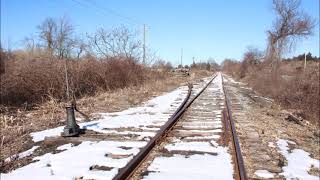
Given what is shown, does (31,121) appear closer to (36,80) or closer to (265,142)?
(265,142)

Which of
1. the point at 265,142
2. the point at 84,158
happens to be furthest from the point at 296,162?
the point at 84,158

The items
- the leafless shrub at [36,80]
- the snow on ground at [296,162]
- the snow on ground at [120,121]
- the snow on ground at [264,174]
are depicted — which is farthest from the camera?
the leafless shrub at [36,80]

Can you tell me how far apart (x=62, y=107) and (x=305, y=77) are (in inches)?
681

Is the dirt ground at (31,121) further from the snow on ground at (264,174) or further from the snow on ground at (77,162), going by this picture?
the snow on ground at (264,174)

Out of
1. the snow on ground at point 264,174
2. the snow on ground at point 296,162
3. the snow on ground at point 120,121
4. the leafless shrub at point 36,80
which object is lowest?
the snow on ground at point 296,162

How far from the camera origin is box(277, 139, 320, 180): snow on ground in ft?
22.1

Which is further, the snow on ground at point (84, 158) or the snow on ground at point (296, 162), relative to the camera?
the snow on ground at point (296, 162)

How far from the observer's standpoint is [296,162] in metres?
7.68

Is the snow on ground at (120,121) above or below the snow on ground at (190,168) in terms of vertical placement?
above

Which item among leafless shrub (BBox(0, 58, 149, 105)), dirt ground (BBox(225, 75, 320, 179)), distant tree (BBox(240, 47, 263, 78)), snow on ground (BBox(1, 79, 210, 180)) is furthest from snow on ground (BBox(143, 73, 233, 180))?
distant tree (BBox(240, 47, 263, 78))

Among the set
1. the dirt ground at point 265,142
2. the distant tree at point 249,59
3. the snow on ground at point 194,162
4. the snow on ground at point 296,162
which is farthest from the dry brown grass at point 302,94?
the distant tree at point 249,59

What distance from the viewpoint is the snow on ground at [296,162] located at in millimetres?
6734

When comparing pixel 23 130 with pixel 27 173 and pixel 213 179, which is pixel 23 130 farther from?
pixel 213 179

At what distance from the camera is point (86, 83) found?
23984 millimetres
